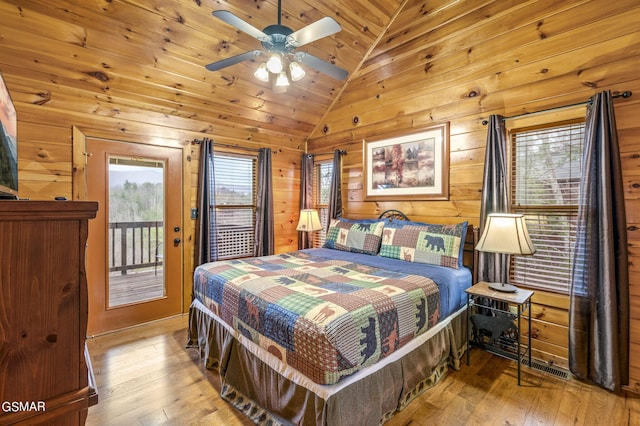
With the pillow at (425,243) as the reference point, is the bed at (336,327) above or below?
below

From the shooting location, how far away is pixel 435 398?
6.94ft

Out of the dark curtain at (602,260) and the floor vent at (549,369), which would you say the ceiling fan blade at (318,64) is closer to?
the dark curtain at (602,260)

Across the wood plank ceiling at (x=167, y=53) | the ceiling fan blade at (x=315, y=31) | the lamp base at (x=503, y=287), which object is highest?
the wood plank ceiling at (x=167, y=53)

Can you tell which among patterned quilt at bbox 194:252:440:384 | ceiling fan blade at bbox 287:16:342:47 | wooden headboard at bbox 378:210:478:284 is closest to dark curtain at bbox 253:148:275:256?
patterned quilt at bbox 194:252:440:384

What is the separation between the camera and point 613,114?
7.18 ft

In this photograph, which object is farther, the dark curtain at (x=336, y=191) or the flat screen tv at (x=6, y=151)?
the dark curtain at (x=336, y=191)

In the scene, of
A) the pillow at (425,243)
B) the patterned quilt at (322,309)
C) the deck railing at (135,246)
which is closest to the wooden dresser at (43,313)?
the patterned quilt at (322,309)

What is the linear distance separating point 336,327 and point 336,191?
289cm

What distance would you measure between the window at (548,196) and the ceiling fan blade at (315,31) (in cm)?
194

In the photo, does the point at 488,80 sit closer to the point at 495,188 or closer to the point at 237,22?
the point at 495,188

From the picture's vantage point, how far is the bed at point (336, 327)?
157 centimetres

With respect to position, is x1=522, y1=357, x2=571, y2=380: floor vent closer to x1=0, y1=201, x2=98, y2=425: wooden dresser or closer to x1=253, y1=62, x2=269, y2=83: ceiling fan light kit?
x1=0, y1=201, x2=98, y2=425: wooden dresser

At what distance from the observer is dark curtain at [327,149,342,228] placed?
13.9 ft

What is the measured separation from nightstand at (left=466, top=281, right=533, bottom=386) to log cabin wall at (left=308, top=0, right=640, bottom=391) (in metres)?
0.19
